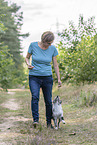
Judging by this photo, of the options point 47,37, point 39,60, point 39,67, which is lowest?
point 39,67

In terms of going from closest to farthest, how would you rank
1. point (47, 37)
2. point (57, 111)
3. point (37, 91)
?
point (47, 37) → point (37, 91) → point (57, 111)

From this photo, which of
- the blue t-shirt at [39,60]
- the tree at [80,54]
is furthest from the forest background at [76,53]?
the blue t-shirt at [39,60]

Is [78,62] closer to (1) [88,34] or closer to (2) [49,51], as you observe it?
(1) [88,34]

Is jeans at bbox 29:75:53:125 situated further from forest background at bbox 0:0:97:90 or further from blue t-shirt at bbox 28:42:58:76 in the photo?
forest background at bbox 0:0:97:90

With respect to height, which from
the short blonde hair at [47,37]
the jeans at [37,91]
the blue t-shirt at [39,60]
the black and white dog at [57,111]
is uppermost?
the short blonde hair at [47,37]

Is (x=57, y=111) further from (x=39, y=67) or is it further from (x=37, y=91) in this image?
(x=39, y=67)

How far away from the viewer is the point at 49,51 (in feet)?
18.2

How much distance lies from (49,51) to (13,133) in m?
1.84

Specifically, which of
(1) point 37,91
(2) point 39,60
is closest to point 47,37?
(2) point 39,60

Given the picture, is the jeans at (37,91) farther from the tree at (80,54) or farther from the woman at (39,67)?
the tree at (80,54)

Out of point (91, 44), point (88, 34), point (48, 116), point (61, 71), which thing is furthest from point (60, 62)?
point (48, 116)

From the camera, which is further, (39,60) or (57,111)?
(57,111)

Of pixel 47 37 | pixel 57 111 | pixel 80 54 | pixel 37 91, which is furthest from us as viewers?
pixel 80 54

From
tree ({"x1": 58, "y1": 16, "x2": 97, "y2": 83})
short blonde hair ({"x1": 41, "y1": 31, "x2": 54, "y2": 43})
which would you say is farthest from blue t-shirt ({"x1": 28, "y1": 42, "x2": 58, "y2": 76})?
tree ({"x1": 58, "y1": 16, "x2": 97, "y2": 83})
